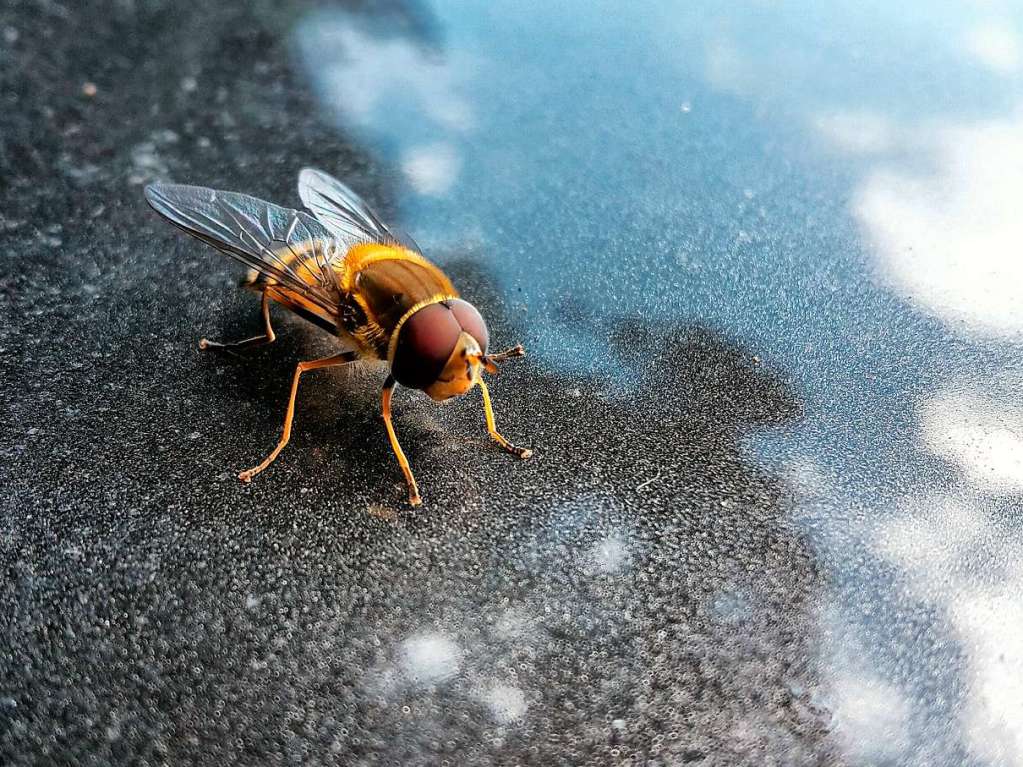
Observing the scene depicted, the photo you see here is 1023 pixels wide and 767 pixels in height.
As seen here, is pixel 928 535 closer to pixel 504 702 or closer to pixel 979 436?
pixel 979 436

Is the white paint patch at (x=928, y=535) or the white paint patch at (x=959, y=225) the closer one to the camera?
the white paint patch at (x=928, y=535)

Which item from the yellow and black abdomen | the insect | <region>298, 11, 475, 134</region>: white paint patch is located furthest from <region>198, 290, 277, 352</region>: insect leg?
<region>298, 11, 475, 134</region>: white paint patch

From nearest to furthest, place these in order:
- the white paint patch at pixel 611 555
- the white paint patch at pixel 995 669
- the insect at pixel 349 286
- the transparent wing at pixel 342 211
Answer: the white paint patch at pixel 995 669, the white paint patch at pixel 611 555, the insect at pixel 349 286, the transparent wing at pixel 342 211

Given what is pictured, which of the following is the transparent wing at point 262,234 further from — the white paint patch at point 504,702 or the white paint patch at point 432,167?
the white paint patch at point 504,702

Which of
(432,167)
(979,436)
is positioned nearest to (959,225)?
(979,436)

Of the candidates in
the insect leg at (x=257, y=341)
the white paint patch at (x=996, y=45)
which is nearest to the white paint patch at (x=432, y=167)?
the insect leg at (x=257, y=341)

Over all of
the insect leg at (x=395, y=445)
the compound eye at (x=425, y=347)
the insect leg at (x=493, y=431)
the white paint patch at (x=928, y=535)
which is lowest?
the insect leg at (x=395, y=445)
